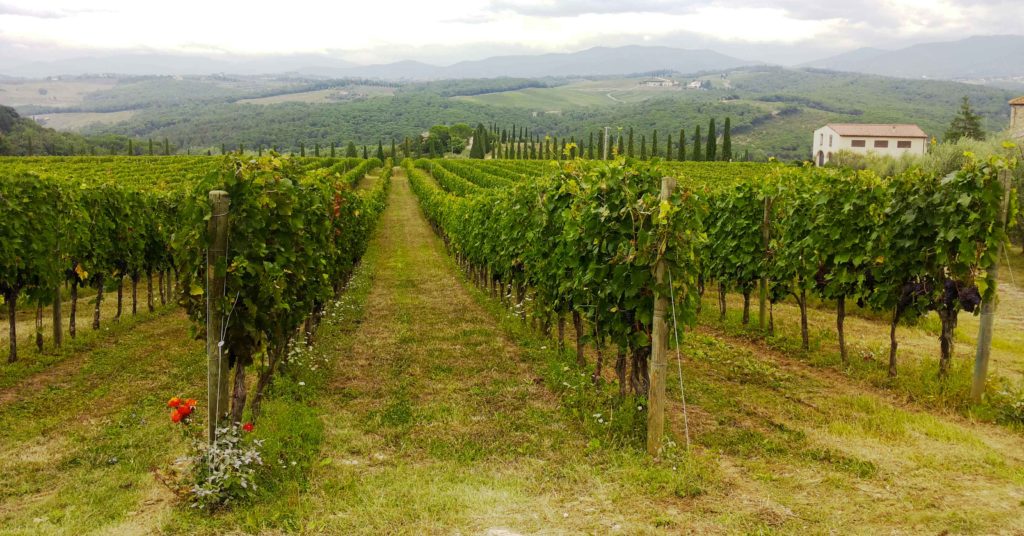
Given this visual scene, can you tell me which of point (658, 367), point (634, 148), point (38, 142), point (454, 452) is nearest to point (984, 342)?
point (658, 367)

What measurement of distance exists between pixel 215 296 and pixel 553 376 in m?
4.94

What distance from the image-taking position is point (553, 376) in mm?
9688

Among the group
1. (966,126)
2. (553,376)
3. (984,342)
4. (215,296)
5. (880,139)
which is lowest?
(553,376)

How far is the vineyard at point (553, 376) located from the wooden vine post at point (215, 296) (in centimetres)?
3

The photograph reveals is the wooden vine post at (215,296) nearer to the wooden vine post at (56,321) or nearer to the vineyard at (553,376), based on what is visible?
the vineyard at (553,376)

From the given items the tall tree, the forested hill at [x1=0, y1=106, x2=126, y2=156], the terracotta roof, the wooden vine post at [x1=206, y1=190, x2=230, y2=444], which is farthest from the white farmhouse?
the forested hill at [x1=0, y1=106, x2=126, y2=156]

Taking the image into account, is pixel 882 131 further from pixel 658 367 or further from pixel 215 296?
pixel 215 296

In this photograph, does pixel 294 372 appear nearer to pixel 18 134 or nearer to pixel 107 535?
pixel 107 535

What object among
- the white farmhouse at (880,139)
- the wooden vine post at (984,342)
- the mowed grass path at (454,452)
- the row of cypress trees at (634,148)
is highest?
the white farmhouse at (880,139)

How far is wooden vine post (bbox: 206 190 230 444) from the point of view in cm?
615

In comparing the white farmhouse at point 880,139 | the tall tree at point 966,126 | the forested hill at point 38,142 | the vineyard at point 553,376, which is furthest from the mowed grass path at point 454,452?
the forested hill at point 38,142

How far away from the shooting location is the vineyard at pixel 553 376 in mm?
5945

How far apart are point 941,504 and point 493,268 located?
11.7 m

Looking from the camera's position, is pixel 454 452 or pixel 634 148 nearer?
pixel 454 452
